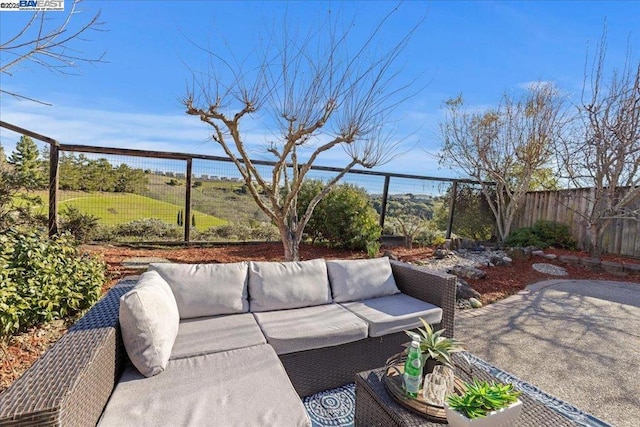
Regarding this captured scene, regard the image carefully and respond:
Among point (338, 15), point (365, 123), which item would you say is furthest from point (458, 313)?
point (338, 15)

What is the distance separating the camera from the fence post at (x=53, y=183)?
4.93 m

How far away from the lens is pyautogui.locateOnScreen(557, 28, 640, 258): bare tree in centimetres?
573

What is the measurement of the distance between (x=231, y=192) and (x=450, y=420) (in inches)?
220

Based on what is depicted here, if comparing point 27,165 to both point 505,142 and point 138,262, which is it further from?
point 505,142

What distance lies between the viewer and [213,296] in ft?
7.61

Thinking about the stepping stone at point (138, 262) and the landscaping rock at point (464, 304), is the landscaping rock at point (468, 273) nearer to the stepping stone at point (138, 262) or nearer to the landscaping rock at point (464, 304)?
the landscaping rock at point (464, 304)

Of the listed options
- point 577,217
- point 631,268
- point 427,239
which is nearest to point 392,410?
point 427,239

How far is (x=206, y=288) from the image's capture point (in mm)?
2322

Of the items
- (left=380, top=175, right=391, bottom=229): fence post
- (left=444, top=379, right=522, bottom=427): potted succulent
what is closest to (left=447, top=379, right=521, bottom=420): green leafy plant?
(left=444, top=379, right=522, bottom=427): potted succulent

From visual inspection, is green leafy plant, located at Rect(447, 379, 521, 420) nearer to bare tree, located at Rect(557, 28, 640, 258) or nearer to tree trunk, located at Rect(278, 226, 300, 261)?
tree trunk, located at Rect(278, 226, 300, 261)

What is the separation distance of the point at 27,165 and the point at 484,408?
605 centimetres

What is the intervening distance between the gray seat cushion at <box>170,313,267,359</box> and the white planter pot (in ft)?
3.83

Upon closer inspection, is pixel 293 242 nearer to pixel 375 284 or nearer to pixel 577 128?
pixel 375 284

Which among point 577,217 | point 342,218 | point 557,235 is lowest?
point 557,235
